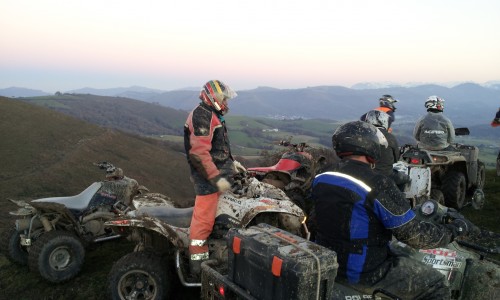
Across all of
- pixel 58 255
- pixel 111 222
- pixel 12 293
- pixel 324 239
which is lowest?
pixel 12 293

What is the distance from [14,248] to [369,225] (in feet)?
21.3

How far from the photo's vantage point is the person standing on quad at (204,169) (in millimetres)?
4887

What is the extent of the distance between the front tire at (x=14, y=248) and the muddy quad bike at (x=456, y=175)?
7.40 meters

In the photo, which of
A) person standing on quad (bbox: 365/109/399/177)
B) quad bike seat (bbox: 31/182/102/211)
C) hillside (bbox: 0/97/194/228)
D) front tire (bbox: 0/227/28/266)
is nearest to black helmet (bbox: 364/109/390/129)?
person standing on quad (bbox: 365/109/399/177)

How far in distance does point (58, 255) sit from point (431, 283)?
18.4 ft

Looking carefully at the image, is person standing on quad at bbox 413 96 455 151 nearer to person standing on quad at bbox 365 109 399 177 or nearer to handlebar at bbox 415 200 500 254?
person standing on quad at bbox 365 109 399 177

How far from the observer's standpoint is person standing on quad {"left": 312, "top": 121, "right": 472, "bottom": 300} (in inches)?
121

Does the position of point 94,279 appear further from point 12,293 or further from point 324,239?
point 324,239

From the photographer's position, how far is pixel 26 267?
706cm

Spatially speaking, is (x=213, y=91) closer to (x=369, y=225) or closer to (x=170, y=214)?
(x=170, y=214)

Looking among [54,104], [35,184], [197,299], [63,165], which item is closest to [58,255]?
[197,299]

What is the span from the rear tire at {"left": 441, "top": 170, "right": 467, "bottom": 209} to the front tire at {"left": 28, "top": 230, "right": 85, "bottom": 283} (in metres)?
7.39

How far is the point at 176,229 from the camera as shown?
511 cm

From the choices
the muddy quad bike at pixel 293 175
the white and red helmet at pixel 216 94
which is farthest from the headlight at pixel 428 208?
the muddy quad bike at pixel 293 175
